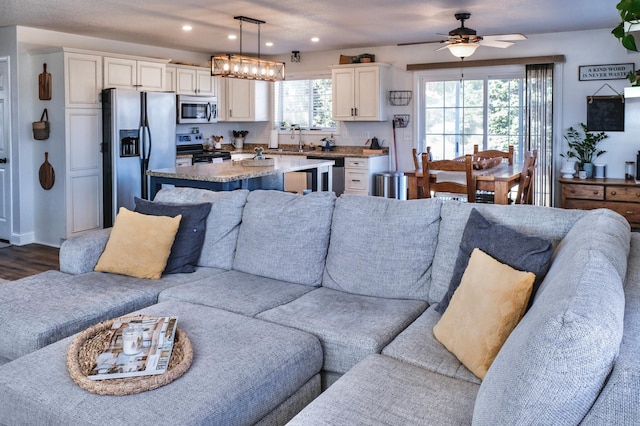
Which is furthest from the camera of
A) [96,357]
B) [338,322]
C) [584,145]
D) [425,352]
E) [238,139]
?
[238,139]

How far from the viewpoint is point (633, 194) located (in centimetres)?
610

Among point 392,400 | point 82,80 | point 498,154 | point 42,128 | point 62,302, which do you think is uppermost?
point 82,80

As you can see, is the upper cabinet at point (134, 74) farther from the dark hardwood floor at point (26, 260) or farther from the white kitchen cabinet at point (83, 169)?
the dark hardwood floor at point (26, 260)

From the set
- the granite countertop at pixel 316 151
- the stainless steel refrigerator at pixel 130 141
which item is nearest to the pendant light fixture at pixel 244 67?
the stainless steel refrigerator at pixel 130 141

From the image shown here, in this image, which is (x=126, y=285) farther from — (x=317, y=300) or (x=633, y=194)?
(x=633, y=194)

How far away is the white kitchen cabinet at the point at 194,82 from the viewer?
302 inches

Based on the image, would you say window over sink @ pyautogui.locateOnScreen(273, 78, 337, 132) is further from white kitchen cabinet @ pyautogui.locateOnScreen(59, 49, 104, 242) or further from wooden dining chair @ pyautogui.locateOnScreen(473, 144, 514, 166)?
white kitchen cabinet @ pyautogui.locateOnScreen(59, 49, 104, 242)

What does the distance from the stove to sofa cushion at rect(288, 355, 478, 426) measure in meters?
6.08

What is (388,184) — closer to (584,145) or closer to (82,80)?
(584,145)

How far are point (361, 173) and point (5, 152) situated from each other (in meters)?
4.24

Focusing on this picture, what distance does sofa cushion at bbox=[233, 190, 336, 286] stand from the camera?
10.3 feet

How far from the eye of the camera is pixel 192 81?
789 centimetres

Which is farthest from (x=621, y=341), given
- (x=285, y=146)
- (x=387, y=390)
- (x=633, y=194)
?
(x=285, y=146)

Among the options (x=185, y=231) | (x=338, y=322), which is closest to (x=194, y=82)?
(x=185, y=231)
